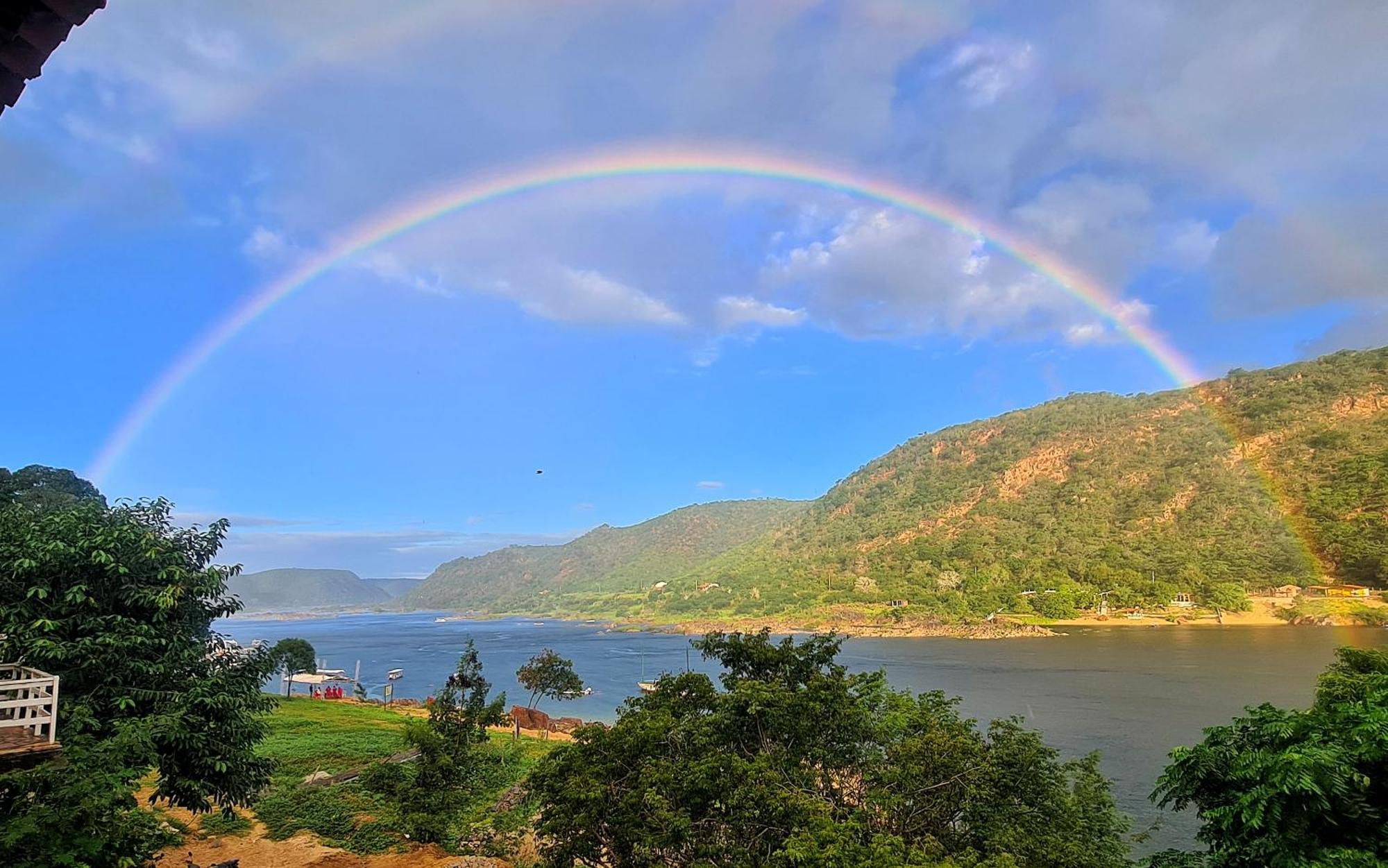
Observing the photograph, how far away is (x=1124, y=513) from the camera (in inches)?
5054

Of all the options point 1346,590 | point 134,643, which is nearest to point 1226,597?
point 1346,590

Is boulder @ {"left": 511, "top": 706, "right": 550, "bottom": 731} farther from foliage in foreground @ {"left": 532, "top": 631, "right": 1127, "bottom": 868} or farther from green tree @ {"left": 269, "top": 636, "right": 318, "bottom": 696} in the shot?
foliage in foreground @ {"left": 532, "top": 631, "right": 1127, "bottom": 868}

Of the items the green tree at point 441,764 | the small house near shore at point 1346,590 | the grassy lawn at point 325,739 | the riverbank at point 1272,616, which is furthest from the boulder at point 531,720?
the small house near shore at point 1346,590

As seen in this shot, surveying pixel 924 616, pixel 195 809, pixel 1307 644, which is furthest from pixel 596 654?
pixel 195 809

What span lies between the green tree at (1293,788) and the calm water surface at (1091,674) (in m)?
19.7

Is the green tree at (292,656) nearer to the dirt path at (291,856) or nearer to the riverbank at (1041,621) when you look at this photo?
the dirt path at (291,856)

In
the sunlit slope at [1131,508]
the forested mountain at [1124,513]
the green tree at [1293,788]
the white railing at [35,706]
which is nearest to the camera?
the green tree at [1293,788]

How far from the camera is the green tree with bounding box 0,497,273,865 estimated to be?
10.4 meters

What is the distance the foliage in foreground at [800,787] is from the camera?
31.8 feet

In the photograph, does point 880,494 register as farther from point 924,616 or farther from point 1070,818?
point 1070,818

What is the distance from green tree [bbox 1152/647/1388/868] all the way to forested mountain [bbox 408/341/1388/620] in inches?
4454

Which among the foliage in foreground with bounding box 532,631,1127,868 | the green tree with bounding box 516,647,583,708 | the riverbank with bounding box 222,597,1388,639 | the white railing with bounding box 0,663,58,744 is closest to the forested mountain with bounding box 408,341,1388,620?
the riverbank with bounding box 222,597,1388,639

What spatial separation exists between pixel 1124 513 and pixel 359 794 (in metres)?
141

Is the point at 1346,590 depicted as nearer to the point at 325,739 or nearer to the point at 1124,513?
the point at 1124,513
